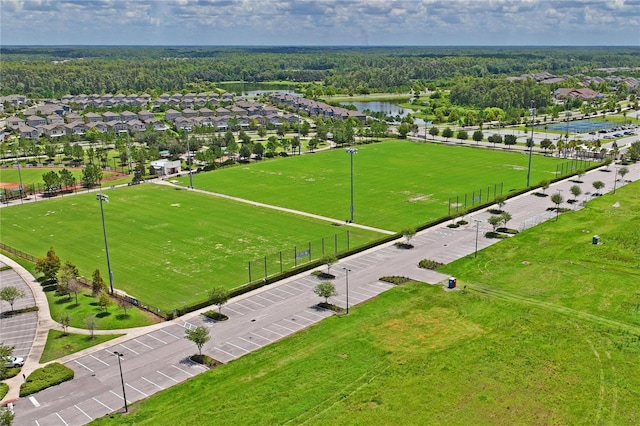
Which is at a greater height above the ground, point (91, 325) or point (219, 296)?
point (219, 296)

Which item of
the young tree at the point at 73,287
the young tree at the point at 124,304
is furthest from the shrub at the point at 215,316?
the young tree at the point at 73,287

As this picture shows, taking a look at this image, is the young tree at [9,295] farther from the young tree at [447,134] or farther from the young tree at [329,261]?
the young tree at [447,134]

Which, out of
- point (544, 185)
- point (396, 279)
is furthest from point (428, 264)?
point (544, 185)

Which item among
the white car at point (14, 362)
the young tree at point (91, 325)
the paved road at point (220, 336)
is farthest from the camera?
the young tree at point (91, 325)

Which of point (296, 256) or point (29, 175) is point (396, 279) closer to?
point (296, 256)

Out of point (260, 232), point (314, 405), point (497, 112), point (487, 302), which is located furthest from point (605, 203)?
point (497, 112)

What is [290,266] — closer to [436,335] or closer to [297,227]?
[297,227]

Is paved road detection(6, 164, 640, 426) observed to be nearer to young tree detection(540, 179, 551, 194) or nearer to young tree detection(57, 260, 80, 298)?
young tree detection(57, 260, 80, 298)
